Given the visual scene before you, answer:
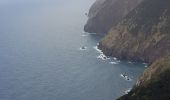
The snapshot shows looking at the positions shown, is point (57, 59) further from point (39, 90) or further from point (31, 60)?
point (39, 90)

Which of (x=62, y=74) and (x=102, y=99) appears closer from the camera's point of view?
(x=102, y=99)

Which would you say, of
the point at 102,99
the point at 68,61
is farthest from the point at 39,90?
the point at 68,61

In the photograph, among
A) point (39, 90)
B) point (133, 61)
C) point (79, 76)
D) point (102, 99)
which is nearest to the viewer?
point (102, 99)

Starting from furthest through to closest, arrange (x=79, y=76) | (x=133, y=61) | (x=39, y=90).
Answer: (x=133, y=61) → (x=79, y=76) → (x=39, y=90)

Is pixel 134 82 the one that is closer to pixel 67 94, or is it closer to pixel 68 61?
pixel 67 94

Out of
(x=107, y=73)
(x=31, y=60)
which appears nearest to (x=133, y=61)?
(x=107, y=73)

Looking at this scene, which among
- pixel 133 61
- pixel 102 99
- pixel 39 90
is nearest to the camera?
pixel 102 99

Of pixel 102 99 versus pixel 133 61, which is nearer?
pixel 102 99

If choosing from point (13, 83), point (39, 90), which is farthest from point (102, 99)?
point (13, 83)
